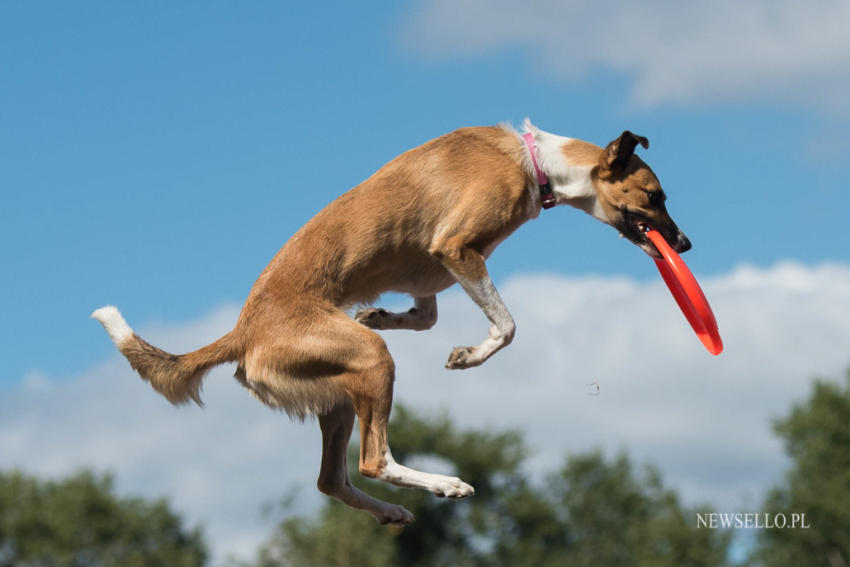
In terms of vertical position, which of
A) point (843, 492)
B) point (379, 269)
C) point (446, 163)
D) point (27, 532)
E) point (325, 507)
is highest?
point (843, 492)

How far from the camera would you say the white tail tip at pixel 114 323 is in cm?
1046

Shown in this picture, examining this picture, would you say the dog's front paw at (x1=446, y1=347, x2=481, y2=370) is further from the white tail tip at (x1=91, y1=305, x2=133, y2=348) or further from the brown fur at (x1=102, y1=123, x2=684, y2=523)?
the white tail tip at (x1=91, y1=305, x2=133, y2=348)

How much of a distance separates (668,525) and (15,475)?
32163 mm

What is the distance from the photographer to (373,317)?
11109mm

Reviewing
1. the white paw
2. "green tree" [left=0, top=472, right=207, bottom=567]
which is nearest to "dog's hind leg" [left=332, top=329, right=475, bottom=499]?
the white paw

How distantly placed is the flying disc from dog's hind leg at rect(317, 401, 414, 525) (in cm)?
314

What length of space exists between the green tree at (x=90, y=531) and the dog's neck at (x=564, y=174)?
161 ft

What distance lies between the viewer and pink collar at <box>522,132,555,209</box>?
11.0 m

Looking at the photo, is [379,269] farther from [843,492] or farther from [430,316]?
[843,492]

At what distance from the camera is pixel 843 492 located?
59.2 m

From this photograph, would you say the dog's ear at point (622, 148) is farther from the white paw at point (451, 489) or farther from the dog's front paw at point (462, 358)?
the white paw at point (451, 489)

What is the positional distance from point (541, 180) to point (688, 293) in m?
1.66

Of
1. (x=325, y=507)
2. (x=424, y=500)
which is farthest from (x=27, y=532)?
(x=424, y=500)

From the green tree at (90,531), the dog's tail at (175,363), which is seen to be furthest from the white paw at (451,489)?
the green tree at (90,531)
